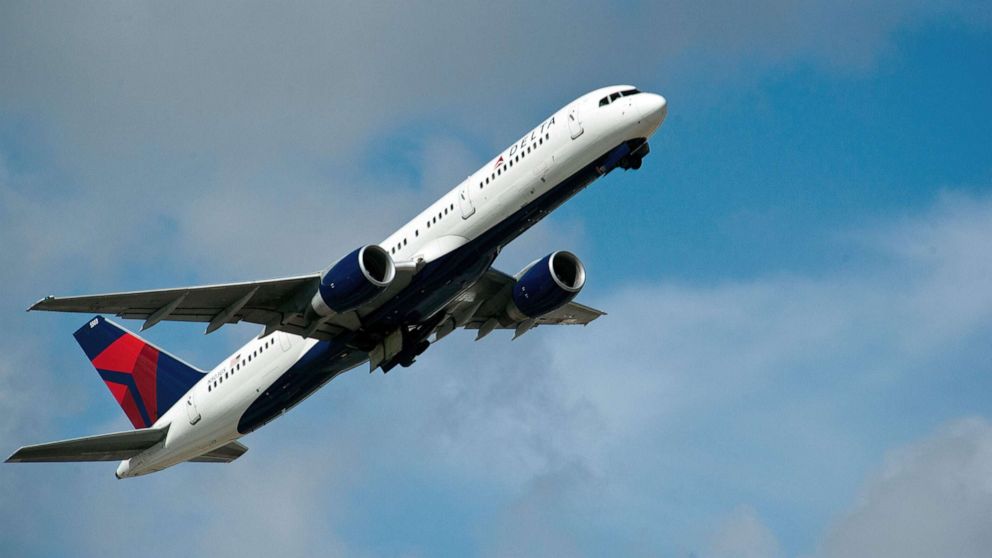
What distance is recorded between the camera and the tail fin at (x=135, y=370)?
54.2 metres

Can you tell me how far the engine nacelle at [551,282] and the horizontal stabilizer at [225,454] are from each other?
40.6 ft

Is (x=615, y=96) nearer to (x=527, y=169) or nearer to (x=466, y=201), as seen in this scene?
(x=527, y=169)

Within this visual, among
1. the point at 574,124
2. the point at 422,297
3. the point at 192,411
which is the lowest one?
the point at 192,411

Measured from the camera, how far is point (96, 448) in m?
51.1

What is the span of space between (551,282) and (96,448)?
16969 millimetres

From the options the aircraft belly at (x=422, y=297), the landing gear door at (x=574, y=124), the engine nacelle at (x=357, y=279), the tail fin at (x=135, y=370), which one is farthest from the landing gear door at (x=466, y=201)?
the tail fin at (x=135, y=370)

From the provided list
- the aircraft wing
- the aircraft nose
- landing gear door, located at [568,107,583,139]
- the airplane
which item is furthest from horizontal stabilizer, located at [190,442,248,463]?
the aircraft nose

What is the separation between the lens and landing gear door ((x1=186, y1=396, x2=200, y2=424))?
5134 centimetres

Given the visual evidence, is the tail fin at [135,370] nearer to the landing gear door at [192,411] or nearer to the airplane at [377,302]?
the airplane at [377,302]

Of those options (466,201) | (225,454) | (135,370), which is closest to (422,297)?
(466,201)

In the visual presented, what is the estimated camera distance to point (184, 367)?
54.5 meters

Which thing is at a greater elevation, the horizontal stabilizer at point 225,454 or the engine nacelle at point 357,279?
the engine nacelle at point 357,279

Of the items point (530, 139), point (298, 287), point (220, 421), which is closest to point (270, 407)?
point (220, 421)

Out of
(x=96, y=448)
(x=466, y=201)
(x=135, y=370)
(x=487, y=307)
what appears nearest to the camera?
(x=466, y=201)
